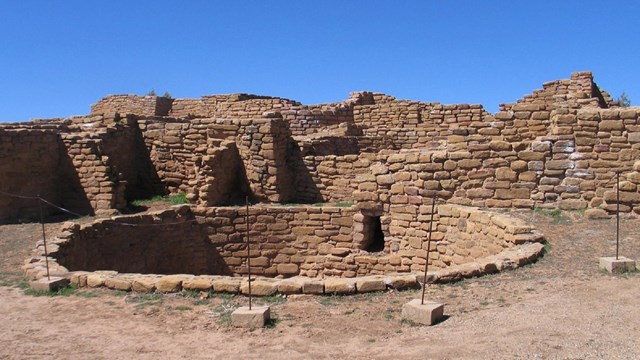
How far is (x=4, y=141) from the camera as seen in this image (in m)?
15.0

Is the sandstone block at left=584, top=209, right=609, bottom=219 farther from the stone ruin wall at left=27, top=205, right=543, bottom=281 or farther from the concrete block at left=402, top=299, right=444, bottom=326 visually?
the concrete block at left=402, top=299, right=444, bottom=326

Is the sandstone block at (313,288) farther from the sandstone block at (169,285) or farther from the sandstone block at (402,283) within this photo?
the sandstone block at (169,285)

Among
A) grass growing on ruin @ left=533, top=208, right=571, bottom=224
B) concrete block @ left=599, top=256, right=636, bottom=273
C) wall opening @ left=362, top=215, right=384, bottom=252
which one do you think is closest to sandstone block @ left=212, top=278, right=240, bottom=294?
concrete block @ left=599, top=256, right=636, bottom=273

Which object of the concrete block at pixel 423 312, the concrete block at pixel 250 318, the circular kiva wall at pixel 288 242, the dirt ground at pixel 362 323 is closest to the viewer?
the dirt ground at pixel 362 323

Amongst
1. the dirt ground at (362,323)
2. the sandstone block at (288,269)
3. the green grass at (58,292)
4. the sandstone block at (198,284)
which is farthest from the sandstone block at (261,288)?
the sandstone block at (288,269)

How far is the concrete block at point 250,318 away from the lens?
273 inches

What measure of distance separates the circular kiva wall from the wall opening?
2 cm

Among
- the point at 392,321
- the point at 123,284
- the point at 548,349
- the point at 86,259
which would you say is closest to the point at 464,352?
the point at 548,349

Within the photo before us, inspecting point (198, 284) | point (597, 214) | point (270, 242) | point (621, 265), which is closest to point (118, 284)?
point (198, 284)

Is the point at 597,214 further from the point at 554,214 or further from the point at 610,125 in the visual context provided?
the point at 610,125

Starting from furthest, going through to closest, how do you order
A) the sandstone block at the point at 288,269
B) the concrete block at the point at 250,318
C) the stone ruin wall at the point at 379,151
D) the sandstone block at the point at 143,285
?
the sandstone block at the point at 288,269
the stone ruin wall at the point at 379,151
the sandstone block at the point at 143,285
the concrete block at the point at 250,318

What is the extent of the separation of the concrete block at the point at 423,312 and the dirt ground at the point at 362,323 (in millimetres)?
121

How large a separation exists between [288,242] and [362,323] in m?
7.69

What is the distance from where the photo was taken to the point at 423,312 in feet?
22.0
